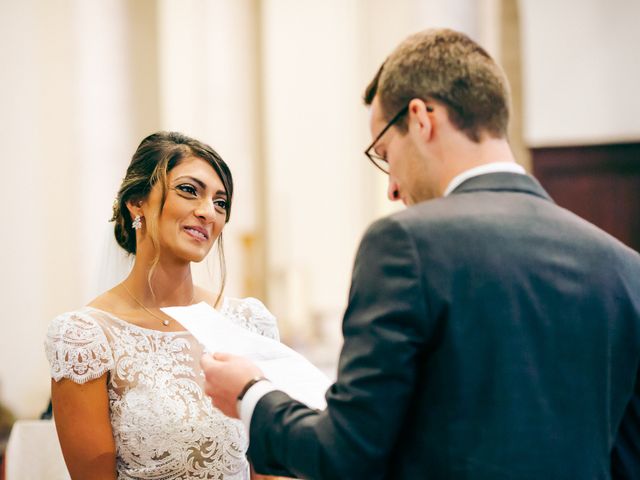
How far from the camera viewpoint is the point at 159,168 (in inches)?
88.2

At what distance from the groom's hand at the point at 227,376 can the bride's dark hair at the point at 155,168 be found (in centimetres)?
76

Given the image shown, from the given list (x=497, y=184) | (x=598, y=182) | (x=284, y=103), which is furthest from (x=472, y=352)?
(x=598, y=182)

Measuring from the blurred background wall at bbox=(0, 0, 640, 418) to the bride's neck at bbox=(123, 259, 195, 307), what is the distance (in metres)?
3.75

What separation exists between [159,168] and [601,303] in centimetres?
138

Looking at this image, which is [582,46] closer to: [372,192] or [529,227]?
[372,192]

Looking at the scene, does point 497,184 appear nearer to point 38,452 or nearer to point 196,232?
point 196,232

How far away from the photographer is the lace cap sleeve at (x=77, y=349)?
1974 millimetres

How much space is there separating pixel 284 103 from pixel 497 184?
16.7 feet

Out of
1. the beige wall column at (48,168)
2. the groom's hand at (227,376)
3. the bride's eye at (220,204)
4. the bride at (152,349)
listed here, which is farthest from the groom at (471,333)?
the beige wall column at (48,168)

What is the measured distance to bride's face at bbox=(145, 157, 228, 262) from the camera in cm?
221

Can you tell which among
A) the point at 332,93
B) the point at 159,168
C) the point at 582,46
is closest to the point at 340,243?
the point at 332,93

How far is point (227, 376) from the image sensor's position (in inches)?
59.9

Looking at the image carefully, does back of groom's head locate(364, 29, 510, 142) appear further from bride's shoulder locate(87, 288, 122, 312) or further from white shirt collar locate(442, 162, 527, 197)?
bride's shoulder locate(87, 288, 122, 312)

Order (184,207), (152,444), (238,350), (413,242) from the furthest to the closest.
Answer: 1. (184,207)
2. (152,444)
3. (238,350)
4. (413,242)
